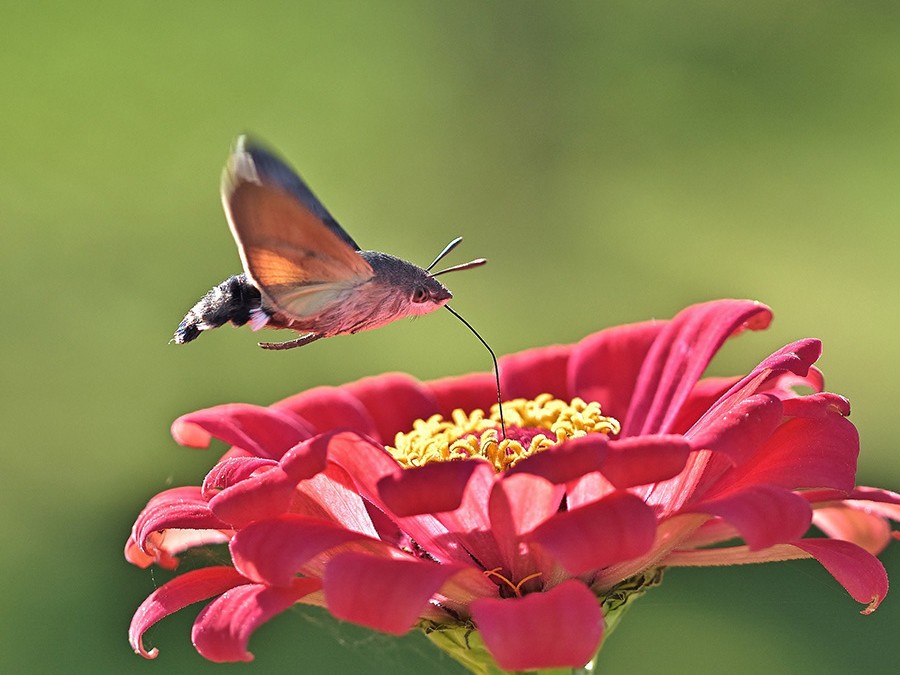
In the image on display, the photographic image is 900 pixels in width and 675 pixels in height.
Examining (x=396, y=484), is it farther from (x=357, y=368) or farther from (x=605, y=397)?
(x=357, y=368)

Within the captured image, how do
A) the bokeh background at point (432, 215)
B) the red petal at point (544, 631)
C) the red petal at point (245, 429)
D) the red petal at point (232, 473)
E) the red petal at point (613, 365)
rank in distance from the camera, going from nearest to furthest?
the red petal at point (544, 631), the red petal at point (232, 473), the red petal at point (245, 429), the red petal at point (613, 365), the bokeh background at point (432, 215)

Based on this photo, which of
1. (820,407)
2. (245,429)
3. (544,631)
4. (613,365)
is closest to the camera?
(544,631)

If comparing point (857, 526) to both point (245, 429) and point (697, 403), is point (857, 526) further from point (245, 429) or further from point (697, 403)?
point (245, 429)

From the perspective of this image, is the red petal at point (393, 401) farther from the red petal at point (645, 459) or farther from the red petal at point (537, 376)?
the red petal at point (645, 459)

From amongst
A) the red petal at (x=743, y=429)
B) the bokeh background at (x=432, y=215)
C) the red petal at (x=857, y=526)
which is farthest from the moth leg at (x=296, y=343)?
the bokeh background at (x=432, y=215)

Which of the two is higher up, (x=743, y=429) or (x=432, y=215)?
(x=743, y=429)

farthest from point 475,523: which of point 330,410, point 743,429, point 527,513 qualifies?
point 330,410
